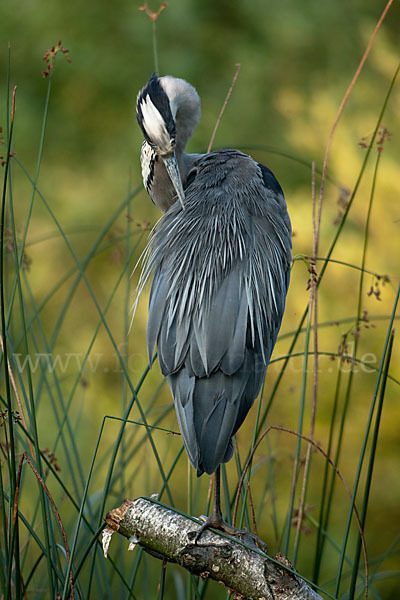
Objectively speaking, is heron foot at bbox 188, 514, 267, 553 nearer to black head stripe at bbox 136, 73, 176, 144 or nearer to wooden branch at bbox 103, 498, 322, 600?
wooden branch at bbox 103, 498, 322, 600

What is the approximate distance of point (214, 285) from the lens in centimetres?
105

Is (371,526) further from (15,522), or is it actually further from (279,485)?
(15,522)

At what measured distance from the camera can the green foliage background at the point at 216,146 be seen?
7.84 feet

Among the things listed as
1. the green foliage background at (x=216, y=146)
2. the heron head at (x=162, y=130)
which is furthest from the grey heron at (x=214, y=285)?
the green foliage background at (x=216, y=146)

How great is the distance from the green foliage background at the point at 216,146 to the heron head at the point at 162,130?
3.70 ft

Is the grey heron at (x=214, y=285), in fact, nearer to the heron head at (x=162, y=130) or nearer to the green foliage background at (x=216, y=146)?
the heron head at (x=162, y=130)

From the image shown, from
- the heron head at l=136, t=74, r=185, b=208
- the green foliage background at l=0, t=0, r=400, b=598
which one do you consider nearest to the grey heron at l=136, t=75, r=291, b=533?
the heron head at l=136, t=74, r=185, b=208

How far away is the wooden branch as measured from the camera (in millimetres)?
854

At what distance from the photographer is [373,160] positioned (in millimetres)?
2525

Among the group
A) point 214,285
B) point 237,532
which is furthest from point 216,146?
point 237,532

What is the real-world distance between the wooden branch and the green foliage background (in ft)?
4.25

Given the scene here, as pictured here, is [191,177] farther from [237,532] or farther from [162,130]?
[237,532]

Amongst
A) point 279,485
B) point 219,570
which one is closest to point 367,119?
point 279,485

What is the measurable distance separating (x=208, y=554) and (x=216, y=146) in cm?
200
